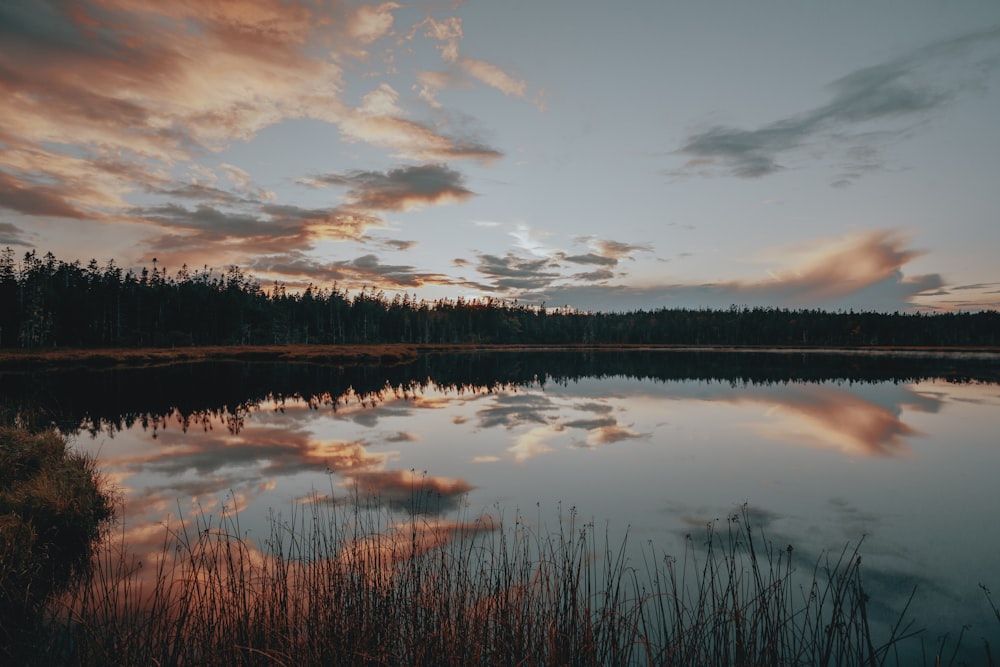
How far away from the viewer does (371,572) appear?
9.38m

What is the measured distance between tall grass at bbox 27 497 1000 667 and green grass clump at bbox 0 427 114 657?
1.81 ft

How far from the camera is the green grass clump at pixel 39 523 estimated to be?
8.44m

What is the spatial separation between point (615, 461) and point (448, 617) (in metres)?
15.4

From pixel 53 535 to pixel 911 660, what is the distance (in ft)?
57.4

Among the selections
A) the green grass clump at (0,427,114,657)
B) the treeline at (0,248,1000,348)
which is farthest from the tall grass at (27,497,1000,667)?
the treeline at (0,248,1000,348)

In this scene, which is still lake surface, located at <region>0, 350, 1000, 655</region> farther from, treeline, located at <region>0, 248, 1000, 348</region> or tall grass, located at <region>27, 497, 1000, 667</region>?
treeline, located at <region>0, 248, 1000, 348</region>

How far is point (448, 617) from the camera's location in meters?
6.88

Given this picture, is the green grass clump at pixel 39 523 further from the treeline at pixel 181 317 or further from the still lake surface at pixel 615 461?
the treeline at pixel 181 317

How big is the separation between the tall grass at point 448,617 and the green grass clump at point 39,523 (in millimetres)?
552

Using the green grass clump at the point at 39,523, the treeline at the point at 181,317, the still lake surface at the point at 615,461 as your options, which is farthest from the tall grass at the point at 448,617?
the treeline at the point at 181,317

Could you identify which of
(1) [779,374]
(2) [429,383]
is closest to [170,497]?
(2) [429,383]

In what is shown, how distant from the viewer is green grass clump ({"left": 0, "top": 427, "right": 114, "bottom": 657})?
8.44 metres

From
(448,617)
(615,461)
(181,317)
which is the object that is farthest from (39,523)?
(181,317)

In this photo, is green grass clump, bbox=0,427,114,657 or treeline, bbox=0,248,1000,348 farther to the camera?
treeline, bbox=0,248,1000,348
